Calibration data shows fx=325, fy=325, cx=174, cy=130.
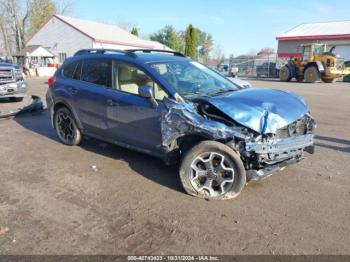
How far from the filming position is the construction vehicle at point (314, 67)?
972 inches

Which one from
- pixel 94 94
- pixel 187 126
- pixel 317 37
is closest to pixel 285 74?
pixel 317 37

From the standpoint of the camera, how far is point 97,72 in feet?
17.9

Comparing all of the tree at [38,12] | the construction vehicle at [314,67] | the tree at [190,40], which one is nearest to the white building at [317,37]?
the construction vehicle at [314,67]

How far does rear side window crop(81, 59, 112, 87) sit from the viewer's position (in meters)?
5.22

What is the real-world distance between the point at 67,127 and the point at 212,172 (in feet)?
11.2

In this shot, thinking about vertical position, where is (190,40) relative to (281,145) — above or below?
above

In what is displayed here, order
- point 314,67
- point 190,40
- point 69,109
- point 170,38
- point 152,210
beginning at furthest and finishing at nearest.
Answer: point 170,38 → point 190,40 → point 314,67 → point 69,109 → point 152,210

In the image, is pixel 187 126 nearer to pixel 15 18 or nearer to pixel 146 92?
pixel 146 92

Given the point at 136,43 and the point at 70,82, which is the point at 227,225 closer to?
the point at 70,82

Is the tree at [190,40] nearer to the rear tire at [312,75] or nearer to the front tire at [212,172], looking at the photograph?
the rear tire at [312,75]

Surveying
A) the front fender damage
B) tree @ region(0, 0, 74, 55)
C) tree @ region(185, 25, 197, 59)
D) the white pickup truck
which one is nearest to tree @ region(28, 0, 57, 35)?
tree @ region(0, 0, 74, 55)

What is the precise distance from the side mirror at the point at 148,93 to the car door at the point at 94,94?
3.20 ft

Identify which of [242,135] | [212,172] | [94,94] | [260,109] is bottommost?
[212,172]

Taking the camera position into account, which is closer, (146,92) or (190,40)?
(146,92)
